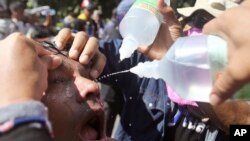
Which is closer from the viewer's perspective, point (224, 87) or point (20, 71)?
point (224, 87)

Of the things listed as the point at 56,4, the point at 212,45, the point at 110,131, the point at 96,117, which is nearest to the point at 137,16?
the point at 96,117

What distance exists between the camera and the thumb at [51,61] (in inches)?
77.0

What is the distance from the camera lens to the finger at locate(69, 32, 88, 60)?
2396mm

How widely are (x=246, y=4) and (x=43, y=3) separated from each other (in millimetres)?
13842

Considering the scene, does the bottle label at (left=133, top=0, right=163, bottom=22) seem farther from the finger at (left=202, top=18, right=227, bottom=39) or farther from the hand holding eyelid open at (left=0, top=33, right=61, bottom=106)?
the finger at (left=202, top=18, right=227, bottom=39)

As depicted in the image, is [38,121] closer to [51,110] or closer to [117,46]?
[51,110]

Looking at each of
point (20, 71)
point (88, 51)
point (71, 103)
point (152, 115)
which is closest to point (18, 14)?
point (152, 115)

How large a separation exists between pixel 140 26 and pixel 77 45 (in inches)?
12.3

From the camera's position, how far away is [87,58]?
7.93 feet

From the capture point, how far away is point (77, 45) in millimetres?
2469

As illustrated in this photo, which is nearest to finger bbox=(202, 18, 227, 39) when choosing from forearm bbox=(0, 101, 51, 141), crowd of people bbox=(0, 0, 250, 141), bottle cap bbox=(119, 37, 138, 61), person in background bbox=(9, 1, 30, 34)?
crowd of people bbox=(0, 0, 250, 141)

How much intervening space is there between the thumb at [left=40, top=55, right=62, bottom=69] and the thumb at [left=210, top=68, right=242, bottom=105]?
0.75 meters

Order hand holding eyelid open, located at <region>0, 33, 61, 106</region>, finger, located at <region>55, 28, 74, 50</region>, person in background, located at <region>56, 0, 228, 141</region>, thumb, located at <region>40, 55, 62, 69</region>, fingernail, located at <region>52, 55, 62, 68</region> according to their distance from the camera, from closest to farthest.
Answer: hand holding eyelid open, located at <region>0, 33, 61, 106</region> → thumb, located at <region>40, 55, 62, 69</region> → fingernail, located at <region>52, 55, 62, 68</region> → finger, located at <region>55, 28, 74, 50</region> → person in background, located at <region>56, 0, 228, 141</region>

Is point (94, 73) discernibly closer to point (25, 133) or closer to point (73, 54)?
point (73, 54)
